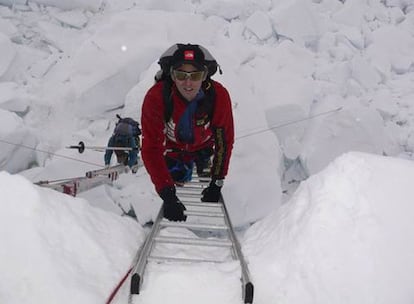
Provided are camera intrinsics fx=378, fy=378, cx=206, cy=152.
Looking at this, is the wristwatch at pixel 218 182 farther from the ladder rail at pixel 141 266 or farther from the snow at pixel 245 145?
the ladder rail at pixel 141 266

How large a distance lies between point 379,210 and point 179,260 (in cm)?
129

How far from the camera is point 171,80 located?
3.29m

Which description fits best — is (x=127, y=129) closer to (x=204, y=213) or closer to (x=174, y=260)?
(x=204, y=213)

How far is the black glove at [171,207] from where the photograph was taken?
2.96 m

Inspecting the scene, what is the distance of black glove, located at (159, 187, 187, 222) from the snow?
329 mm

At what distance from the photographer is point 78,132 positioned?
7.62 metres

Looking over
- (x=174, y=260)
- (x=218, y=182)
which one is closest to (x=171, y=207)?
(x=174, y=260)

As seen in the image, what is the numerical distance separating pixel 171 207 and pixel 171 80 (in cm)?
110

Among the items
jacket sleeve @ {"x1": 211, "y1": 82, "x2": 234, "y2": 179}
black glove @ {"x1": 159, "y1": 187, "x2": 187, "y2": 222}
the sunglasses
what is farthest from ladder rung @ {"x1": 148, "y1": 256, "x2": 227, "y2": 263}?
the sunglasses

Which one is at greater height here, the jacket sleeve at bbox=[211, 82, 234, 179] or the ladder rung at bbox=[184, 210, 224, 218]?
the jacket sleeve at bbox=[211, 82, 234, 179]

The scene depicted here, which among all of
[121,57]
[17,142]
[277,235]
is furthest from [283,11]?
[277,235]

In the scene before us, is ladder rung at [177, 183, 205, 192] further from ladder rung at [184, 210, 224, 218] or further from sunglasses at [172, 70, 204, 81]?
sunglasses at [172, 70, 204, 81]

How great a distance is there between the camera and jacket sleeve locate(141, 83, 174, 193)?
10.1 ft

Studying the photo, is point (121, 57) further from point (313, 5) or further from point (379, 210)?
point (379, 210)
